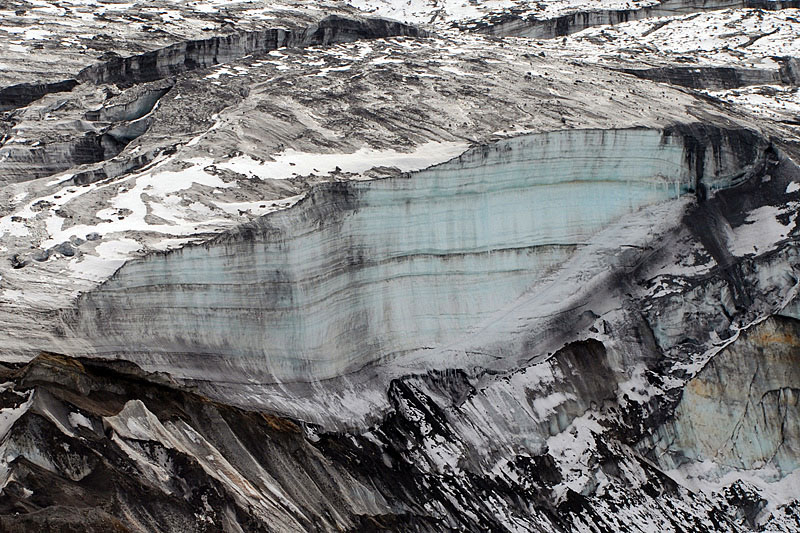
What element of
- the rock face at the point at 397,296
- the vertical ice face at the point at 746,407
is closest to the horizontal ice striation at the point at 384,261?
the rock face at the point at 397,296

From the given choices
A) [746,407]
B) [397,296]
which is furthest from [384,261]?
[746,407]

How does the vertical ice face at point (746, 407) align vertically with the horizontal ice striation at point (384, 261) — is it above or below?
below

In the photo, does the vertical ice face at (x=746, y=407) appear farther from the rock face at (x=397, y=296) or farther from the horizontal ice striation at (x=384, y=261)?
the horizontal ice striation at (x=384, y=261)

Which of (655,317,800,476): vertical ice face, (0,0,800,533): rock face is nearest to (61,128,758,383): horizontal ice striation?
(0,0,800,533): rock face

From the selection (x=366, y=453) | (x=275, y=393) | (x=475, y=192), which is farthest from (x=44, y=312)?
(x=475, y=192)

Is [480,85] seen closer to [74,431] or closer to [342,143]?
[342,143]

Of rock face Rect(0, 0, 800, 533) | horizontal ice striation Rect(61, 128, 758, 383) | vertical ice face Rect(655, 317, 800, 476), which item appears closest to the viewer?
rock face Rect(0, 0, 800, 533)

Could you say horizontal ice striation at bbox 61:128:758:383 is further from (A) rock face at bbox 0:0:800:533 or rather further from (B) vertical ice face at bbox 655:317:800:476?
(B) vertical ice face at bbox 655:317:800:476
